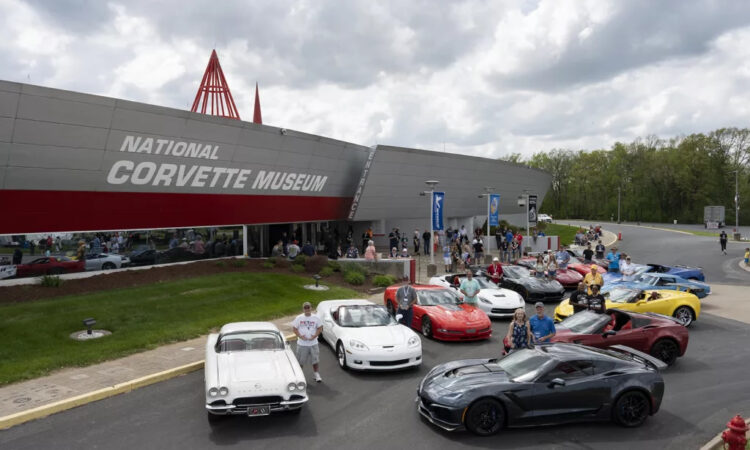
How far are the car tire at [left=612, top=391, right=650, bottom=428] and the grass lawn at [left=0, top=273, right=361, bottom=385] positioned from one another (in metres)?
9.95

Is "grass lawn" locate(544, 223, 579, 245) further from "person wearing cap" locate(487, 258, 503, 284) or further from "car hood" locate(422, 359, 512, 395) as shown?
"car hood" locate(422, 359, 512, 395)

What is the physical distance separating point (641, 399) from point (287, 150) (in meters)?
20.9

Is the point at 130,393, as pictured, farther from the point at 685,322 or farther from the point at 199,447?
the point at 685,322

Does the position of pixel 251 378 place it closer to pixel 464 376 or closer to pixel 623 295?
pixel 464 376

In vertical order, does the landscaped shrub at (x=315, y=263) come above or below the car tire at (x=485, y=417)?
above

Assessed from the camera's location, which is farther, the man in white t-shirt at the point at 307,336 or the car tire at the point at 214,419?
the man in white t-shirt at the point at 307,336

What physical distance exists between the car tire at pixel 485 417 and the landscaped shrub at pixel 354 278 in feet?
49.1

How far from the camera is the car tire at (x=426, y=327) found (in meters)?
13.3

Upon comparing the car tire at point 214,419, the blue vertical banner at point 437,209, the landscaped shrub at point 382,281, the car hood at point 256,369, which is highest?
the blue vertical banner at point 437,209

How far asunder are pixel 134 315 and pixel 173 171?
325 inches

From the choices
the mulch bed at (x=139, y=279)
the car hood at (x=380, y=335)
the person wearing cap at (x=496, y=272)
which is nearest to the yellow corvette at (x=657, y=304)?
the person wearing cap at (x=496, y=272)

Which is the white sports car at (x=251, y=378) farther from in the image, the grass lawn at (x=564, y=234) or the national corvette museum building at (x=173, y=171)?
the grass lawn at (x=564, y=234)

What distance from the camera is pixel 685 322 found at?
14.8 meters

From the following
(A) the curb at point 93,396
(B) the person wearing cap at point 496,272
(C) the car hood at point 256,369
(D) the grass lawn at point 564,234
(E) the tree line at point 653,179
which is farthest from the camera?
(E) the tree line at point 653,179
